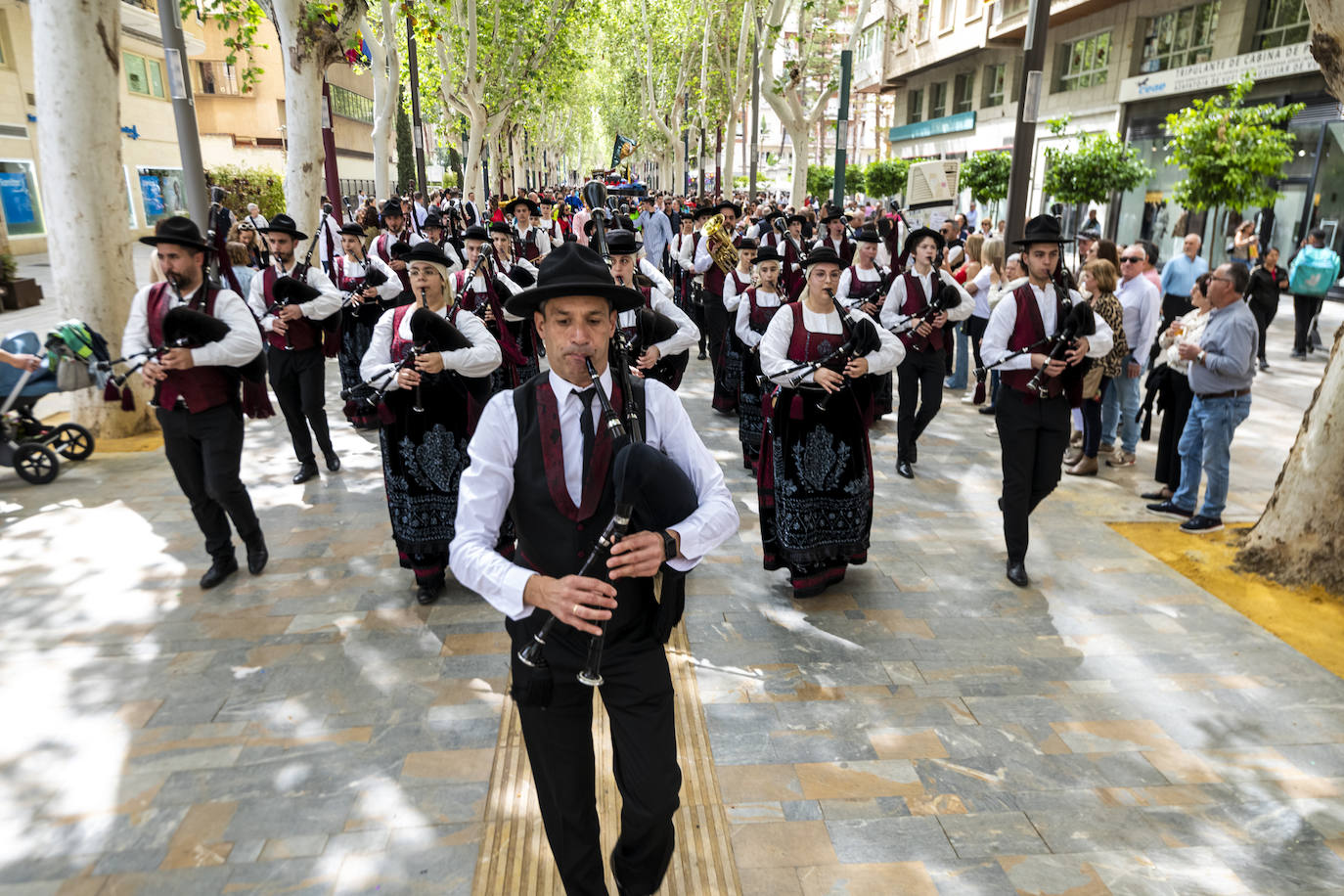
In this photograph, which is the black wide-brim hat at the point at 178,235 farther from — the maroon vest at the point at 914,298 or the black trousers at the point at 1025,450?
the maroon vest at the point at 914,298

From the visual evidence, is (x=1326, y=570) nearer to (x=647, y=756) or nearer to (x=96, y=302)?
(x=647, y=756)

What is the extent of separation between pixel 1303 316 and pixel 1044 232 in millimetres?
10157

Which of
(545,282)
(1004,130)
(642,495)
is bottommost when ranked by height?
→ (642,495)

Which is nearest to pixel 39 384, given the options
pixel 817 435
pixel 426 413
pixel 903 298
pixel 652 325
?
pixel 426 413

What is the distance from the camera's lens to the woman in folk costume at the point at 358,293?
8758 mm

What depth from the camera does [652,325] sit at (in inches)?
232

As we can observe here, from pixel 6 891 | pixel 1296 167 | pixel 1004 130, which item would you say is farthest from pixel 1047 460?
pixel 1004 130

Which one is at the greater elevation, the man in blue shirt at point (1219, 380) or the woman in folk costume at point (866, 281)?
→ the woman in folk costume at point (866, 281)

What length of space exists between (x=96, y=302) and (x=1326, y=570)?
1073 centimetres

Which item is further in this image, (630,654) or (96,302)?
(96,302)

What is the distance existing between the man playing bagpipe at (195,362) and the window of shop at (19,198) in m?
23.8

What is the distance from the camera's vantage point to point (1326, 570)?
563 cm

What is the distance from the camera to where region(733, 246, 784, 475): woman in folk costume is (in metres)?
7.49

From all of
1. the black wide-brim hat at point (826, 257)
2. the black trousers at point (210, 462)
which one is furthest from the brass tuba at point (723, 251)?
the black trousers at point (210, 462)
